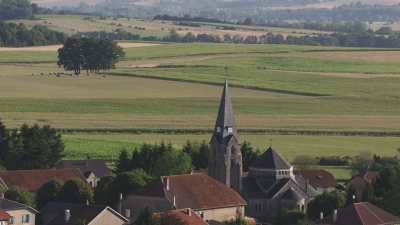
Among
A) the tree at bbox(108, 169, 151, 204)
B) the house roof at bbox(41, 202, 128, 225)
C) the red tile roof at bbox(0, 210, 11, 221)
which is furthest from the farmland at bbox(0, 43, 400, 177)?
the red tile roof at bbox(0, 210, 11, 221)

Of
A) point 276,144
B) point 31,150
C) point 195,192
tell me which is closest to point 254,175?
point 195,192

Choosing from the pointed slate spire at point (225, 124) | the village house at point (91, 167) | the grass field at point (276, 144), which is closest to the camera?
the pointed slate spire at point (225, 124)

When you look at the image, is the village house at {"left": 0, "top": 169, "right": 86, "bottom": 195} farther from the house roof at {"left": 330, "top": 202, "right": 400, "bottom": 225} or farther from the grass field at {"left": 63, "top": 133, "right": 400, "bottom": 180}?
the house roof at {"left": 330, "top": 202, "right": 400, "bottom": 225}

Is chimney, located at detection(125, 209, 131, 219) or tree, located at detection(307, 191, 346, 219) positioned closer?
chimney, located at detection(125, 209, 131, 219)

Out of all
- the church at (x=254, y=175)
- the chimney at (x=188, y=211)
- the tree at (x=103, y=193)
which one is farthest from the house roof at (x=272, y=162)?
the chimney at (x=188, y=211)

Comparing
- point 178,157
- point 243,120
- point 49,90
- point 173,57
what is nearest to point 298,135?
point 243,120

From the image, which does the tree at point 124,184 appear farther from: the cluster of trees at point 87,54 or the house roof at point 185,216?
the cluster of trees at point 87,54

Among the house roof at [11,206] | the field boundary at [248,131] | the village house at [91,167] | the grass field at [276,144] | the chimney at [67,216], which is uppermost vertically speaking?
the chimney at [67,216]
